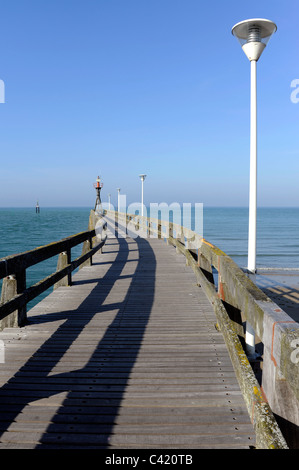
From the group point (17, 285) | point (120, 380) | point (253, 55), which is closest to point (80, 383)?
point (120, 380)

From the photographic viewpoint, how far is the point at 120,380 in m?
3.42

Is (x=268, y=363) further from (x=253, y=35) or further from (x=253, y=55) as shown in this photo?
(x=253, y=35)

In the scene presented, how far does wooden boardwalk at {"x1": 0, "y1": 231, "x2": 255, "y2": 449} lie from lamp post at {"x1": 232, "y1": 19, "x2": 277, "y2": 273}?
148cm

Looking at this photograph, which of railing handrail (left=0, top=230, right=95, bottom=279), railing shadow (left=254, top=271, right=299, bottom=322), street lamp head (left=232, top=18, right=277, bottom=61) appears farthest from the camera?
railing shadow (left=254, top=271, right=299, bottom=322)

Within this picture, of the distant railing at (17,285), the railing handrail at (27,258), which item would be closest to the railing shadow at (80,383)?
the distant railing at (17,285)

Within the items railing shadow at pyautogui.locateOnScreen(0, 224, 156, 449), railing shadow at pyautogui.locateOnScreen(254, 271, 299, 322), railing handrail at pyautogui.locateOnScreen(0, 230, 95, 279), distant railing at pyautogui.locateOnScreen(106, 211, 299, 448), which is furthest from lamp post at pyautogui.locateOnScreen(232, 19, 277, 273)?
railing shadow at pyautogui.locateOnScreen(254, 271, 299, 322)

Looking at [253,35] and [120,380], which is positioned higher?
[253,35]

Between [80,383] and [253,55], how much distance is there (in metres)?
4.95

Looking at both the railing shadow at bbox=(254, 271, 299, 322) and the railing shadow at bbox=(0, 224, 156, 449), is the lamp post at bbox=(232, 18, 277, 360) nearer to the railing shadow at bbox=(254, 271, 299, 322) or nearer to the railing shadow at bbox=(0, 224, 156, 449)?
the railing shadow at bbox=(0, 224, 156, 449)

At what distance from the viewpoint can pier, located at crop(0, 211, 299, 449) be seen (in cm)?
243

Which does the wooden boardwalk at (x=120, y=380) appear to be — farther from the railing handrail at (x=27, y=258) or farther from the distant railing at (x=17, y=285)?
the railing handrail at (x=27, y=258)

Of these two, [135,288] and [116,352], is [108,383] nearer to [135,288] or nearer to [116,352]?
[116,352]

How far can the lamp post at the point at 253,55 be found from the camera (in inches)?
199
